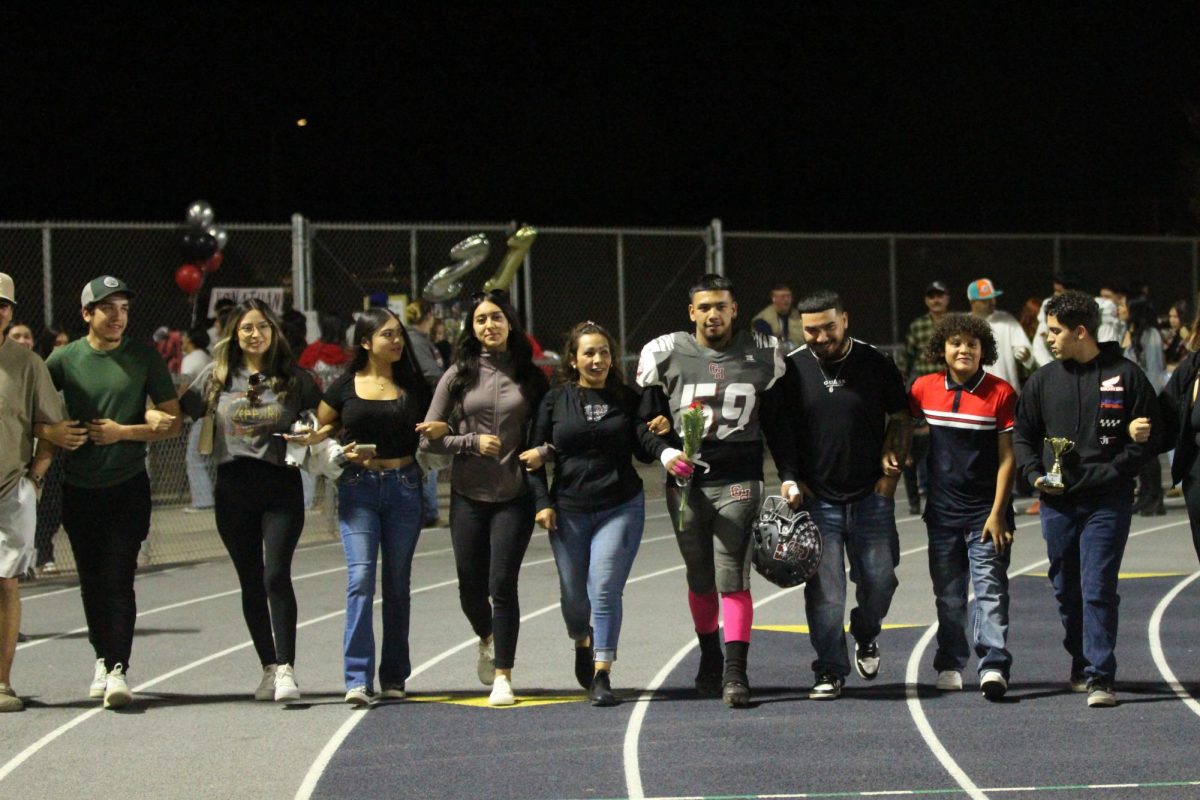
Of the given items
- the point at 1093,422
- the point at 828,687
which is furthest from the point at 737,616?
the point at 1093,422

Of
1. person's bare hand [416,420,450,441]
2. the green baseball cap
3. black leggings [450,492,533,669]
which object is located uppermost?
the green baseball cap

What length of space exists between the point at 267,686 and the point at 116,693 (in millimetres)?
678

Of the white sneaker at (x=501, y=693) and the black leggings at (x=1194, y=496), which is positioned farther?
the white sneaker at (x=501, y=693)

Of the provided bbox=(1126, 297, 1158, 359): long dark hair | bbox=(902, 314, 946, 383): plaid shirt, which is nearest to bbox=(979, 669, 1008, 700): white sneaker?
bbox=(902, 314, 946, 383): plaid shirt

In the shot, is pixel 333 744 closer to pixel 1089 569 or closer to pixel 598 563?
pixel 598 563

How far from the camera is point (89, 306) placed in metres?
8.33

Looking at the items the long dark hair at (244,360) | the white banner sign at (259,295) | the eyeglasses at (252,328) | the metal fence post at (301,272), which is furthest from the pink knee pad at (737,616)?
the white banner sign at (259,295)

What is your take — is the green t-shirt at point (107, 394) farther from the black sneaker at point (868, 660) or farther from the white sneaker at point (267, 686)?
the black sneaker at point (868, 660)

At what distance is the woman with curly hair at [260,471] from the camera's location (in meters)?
8.20

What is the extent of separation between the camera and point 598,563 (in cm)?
803

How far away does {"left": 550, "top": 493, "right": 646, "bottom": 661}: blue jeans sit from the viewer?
26.3 ft

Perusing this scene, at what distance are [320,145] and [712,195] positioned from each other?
8274mm

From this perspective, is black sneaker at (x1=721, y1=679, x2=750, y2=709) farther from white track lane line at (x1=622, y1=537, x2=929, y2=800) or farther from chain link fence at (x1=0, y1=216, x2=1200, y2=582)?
chain link fence at (x1=0, y1=216, x2=1200, y2=582)

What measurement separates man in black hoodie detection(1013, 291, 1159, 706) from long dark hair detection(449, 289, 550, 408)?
7.28ft
